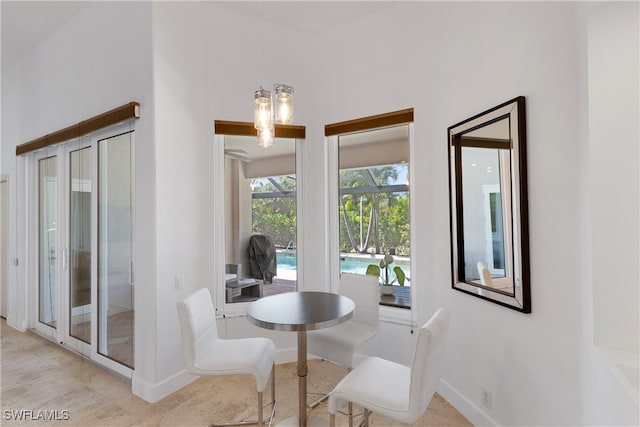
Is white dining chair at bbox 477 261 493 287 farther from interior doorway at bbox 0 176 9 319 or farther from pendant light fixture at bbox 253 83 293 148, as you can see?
interior doorway at bbox 0 176 9 319

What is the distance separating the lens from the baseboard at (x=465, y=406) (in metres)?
2.16

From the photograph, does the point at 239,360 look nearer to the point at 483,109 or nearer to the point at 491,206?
the point at 491,206

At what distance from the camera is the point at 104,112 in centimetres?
298

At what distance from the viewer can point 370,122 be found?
310cm

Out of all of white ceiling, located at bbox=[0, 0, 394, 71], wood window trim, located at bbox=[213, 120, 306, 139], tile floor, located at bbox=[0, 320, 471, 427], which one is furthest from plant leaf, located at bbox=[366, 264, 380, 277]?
white ceiling, located at bbox=[0, 0, 394, 71]

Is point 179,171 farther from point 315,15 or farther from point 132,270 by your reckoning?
point 315,15

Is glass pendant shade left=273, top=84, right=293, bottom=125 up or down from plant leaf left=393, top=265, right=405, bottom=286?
up

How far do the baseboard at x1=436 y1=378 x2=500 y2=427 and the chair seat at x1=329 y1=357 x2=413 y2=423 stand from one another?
737 millimetres

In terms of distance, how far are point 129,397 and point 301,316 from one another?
1722 millimetres

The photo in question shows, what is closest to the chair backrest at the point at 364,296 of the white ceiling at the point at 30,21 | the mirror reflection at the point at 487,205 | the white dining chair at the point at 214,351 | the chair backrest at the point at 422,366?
the mirror reflection at the point at 487,205

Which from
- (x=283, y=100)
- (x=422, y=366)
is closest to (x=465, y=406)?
(x=422, y=366)

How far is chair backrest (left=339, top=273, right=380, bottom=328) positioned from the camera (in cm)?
276

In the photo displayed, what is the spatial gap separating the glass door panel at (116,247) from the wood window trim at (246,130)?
0.76 metres

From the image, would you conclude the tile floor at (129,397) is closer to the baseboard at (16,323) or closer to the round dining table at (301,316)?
the round dining table at (301,316)
